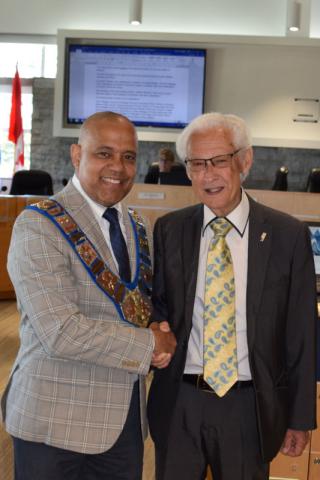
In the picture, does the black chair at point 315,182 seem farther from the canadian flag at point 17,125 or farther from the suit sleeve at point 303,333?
the canadian flag at point 17,125

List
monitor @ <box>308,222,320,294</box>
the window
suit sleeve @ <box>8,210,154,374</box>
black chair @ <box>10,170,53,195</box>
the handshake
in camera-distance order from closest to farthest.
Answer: suit sleeve @ <box>8,210,154,374</box>, the handshake, monitor @ <box>308,222,320,294</box>, black chair @ <box>10,170,53,195</box>, the window

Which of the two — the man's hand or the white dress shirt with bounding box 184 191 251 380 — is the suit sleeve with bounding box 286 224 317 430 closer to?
the man's hand

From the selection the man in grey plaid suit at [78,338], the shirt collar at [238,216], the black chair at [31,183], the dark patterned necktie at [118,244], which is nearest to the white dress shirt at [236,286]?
the shirt collar at [238,216]

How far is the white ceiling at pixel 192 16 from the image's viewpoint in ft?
26.3

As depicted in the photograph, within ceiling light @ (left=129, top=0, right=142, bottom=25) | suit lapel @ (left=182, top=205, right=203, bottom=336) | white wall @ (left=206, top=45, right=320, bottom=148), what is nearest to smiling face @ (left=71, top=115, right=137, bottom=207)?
suit lapel @ (left=182, top=205, right=203, bottom=336)

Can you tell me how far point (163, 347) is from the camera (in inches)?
58.6

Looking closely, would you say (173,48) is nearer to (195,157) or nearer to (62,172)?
(62,172)

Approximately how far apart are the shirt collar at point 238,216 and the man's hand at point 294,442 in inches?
25.3

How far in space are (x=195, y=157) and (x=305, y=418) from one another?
861 mm

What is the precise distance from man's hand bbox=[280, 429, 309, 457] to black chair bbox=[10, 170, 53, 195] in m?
5.78

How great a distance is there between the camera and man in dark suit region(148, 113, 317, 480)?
1.56m

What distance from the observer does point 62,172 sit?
848cm

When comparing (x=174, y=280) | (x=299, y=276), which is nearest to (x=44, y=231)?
(x=174, y=280)

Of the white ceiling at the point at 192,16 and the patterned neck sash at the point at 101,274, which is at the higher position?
the white ceiling at the point at 192,16
